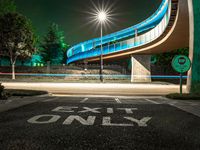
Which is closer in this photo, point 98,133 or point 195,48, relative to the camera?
point 98,133

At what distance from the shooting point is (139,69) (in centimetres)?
3569

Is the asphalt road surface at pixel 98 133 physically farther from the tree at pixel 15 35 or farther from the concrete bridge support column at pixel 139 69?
the tree at pixel 15 35

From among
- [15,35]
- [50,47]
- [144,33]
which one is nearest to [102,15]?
[144,33]

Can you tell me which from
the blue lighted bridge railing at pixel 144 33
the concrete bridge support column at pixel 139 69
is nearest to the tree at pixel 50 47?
the blue lighted bridge railing at pixel 144 33

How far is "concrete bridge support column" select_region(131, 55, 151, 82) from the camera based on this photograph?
3544cm

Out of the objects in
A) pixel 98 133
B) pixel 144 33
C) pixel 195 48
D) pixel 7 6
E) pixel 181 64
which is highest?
pixel 7 6

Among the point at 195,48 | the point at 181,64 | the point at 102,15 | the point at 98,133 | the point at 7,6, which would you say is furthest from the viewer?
the point at 7,6

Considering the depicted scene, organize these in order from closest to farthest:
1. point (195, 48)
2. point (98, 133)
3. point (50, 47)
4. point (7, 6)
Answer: point (98, 133) < point (195, 48) < point (7, 6) < point (50, 47)

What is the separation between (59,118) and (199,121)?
4410 millimetres

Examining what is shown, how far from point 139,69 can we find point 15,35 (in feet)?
86.1

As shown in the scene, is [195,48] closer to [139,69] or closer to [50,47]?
[139,69]

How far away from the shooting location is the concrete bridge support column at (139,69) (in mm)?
35438

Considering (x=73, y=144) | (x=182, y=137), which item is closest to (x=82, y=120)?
(x=73, y=144)

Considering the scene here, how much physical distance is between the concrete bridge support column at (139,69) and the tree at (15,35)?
22309mm
